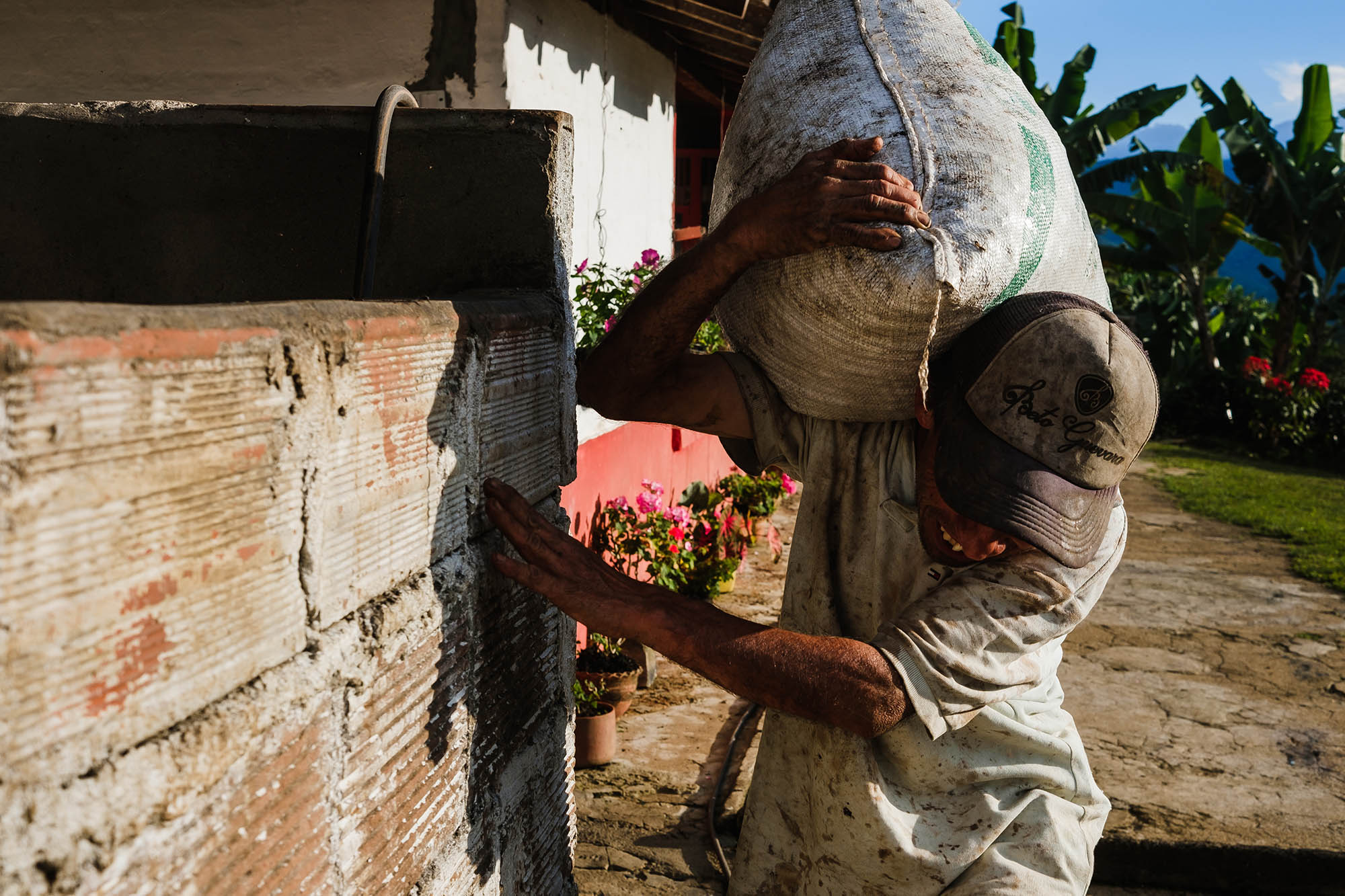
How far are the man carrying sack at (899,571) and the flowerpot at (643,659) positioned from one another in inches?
95.0

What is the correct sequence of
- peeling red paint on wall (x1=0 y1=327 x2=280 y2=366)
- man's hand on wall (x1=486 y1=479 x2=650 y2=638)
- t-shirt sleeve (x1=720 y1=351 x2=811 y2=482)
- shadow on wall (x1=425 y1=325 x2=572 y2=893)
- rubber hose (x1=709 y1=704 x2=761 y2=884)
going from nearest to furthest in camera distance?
1. peeling red paint on wall (x1=0 y1=327 x2=280 y2=366)
2. shadow on wall (x1=425 y1=325 x2=572 y2=893)
3. man's hand on wall (x1=486 y1=479 x2=650 y2=638)
4. t-shirt sleeve (x1=720 y1=351 x2=811 y2=482)
5. rubber hose (x1=709 y1=704 x2=761 y2=884)

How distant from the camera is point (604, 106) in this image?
4645mm

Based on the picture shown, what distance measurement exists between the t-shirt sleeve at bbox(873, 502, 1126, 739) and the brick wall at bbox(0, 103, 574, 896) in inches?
25.6

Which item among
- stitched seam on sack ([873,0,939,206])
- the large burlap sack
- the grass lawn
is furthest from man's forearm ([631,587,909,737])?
the grass lawn

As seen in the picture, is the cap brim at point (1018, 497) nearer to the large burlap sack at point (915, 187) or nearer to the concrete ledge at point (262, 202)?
the large burlap sack at point (915, 187)

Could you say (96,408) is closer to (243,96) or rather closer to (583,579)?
(583,579)

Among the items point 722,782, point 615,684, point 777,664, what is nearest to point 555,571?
point 777,664

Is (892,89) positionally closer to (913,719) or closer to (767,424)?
(767,424)

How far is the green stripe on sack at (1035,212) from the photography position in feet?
5.46

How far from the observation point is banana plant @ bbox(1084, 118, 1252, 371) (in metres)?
13.6

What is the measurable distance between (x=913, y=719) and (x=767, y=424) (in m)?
0.62

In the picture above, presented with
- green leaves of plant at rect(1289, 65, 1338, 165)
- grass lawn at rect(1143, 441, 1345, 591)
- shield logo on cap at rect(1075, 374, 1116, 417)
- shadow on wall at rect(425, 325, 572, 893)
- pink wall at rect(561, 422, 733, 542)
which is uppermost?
green leaves of plant at rect(1289, 65, 1338, 165)

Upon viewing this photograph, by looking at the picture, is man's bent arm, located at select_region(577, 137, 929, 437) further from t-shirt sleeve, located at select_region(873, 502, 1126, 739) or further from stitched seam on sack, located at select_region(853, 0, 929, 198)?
t-shirt sleeve, located at select_region(873, 502, 1126, 739)

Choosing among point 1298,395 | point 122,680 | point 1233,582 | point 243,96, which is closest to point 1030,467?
point 122,680
